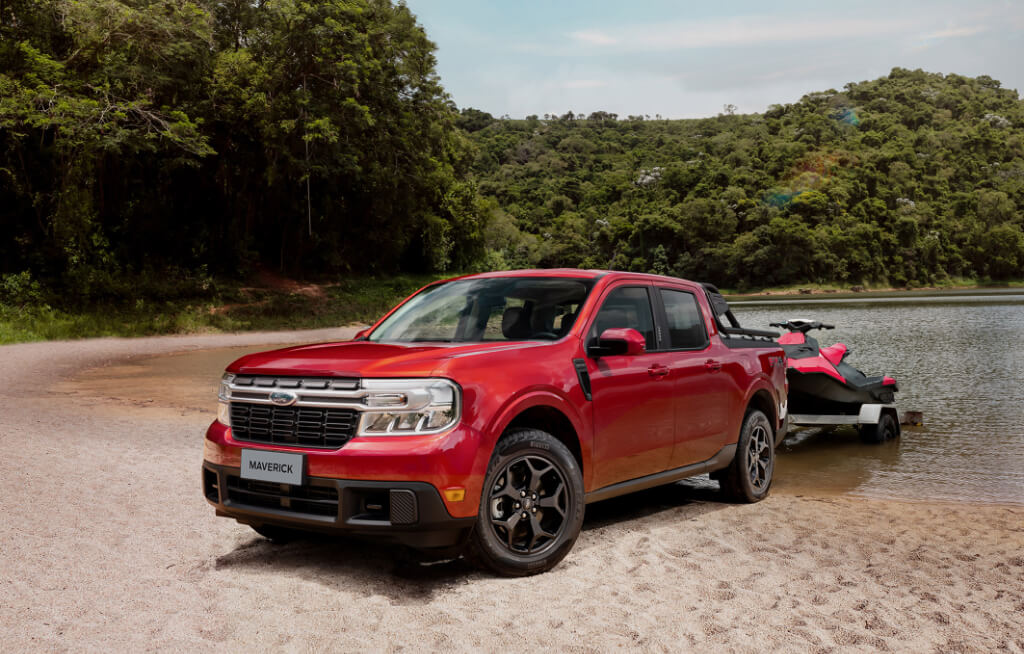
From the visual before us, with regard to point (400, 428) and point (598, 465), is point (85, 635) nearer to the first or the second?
point (400, 428)

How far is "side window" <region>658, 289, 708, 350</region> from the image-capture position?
257 inches

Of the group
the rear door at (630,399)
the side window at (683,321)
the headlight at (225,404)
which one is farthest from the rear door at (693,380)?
the headlight at (225,404)

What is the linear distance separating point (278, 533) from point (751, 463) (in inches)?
163

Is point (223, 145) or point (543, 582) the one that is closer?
point (543, 582)

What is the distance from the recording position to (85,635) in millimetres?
3961

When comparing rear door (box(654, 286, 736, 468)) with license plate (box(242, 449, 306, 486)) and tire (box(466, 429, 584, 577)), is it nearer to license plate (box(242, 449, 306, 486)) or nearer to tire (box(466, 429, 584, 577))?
tire (box(466, 429, 584, 577))

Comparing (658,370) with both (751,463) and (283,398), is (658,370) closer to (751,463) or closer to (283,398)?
(751,463)

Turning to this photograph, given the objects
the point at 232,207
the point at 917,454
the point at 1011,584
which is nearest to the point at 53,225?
the point at 232,207

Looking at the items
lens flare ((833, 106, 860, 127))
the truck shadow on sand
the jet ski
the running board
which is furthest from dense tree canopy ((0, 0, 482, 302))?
lens flare ((833, 106, 860, 127))

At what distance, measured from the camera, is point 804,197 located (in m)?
110

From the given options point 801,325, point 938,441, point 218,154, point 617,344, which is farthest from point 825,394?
point 218,154

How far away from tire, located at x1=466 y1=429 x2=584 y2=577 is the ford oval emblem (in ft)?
3.85

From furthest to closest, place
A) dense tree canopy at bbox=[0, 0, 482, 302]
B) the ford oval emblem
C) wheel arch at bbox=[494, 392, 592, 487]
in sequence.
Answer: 1. dense tree canopy at bbox=[0, 0, 482, 302]
2. wheel arch at bbox=[494, 392, 592, 487]
3. the ford oval emblem

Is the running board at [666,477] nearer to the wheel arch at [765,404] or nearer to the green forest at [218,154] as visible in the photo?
the wheel arch at [765,404]
